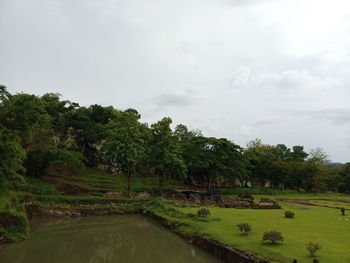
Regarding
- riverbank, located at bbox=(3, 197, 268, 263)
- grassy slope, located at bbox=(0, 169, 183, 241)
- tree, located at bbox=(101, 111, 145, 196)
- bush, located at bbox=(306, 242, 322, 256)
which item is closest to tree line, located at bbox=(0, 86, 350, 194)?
tree, located at bbox=(101, 111, 145, 196)

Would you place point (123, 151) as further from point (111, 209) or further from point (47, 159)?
point (47, 159)

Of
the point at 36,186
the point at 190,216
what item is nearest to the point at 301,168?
the point at 190,216

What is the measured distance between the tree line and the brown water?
5.18 metres

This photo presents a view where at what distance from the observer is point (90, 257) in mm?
20266

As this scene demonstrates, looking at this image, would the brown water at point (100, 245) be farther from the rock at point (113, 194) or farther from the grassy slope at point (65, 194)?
the rock at point (113, 194)

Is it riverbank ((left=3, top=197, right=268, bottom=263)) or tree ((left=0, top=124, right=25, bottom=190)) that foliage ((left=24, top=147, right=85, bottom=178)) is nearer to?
riverbank ((left=3, top=197, right=268, bottom=263))

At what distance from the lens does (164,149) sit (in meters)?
48.9

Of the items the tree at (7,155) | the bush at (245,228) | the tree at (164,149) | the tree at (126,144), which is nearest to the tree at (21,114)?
the tree at (7,155)

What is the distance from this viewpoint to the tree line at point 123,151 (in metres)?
29.6

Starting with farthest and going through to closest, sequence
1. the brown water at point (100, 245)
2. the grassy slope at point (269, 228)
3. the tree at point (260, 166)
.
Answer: the tree at point (260, 166)
the brown water at point (100, 245)
the grassy slope at point (269, 228)

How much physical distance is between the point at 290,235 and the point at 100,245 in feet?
44.4

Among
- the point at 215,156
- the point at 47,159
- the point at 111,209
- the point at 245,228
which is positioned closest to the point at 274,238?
the point at 245,228

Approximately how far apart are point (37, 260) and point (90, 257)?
3073 mm

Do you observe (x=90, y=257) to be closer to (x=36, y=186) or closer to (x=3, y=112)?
(x=3, y=112)
